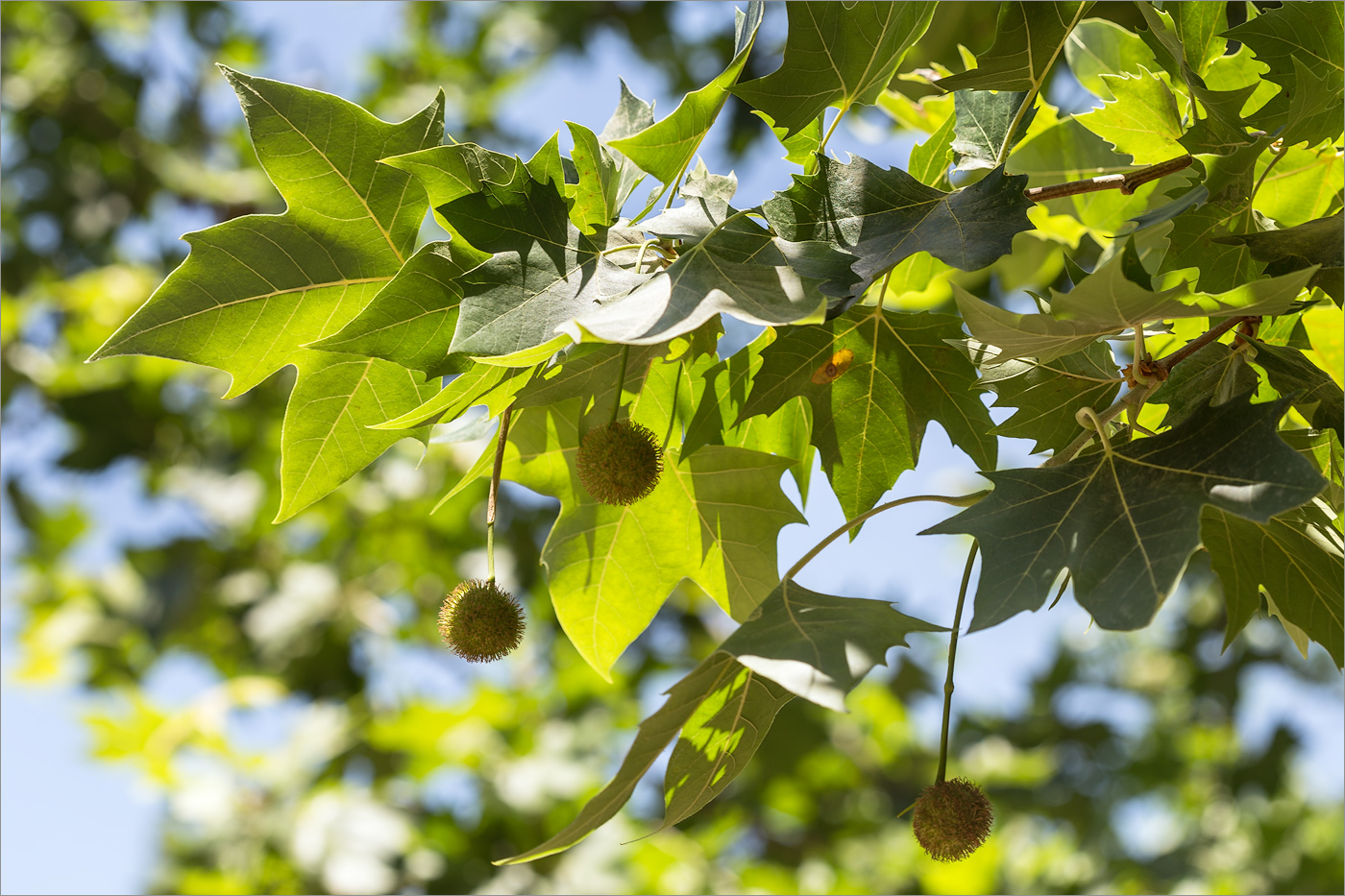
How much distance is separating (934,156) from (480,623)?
0.74 meters

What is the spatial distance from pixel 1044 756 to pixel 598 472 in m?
4.27

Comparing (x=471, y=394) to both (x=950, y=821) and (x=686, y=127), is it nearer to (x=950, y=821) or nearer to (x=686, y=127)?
(x=686, y=127)

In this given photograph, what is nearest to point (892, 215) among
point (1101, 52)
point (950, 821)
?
point (950, 821)

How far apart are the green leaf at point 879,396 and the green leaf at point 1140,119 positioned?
0.33 meters

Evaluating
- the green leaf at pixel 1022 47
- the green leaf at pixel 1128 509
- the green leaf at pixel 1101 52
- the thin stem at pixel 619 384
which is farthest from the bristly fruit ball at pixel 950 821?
the green leaf at pixel 1101 52

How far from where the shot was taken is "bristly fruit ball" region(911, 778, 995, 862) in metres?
0.95

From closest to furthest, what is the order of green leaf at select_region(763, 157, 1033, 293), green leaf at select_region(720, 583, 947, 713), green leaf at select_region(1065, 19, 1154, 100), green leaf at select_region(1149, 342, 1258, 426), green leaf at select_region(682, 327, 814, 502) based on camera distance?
green leaf at select_region(720, 583, 947, 713) < green leaf at select_region(763, 157, 1033, 293) < green leaf at select_region(1149, 342, 1258, 426) < green leaf at select_region(682, 327, 814, 502) < green leaf at select_region(1065, 19, 1154, 100)

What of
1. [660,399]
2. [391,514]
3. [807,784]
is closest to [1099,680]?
[807,784]

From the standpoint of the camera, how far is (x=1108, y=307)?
0.78 m

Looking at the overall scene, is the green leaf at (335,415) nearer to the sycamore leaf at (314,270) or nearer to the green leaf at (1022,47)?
the sycamore leaf at (314,270)

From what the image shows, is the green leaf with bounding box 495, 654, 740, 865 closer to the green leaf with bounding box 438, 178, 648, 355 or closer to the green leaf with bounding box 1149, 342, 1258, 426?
the green leaf with bounding box 438, 178, 648, 355

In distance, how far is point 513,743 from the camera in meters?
3.85

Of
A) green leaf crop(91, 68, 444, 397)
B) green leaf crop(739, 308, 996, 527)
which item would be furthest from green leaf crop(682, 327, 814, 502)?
green leaf crop(91, 68, 444, 397)

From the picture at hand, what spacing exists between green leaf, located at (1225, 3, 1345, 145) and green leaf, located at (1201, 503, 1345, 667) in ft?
1.25
